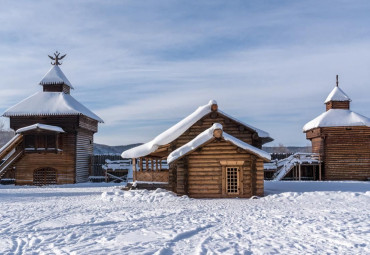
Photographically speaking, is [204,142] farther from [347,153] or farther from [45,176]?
[347,153]

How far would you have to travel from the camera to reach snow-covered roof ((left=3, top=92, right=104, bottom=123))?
1236 inches

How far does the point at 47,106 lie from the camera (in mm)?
32250

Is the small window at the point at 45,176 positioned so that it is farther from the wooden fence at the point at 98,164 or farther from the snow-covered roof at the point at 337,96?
the snow-covered roof at the point at 337,96

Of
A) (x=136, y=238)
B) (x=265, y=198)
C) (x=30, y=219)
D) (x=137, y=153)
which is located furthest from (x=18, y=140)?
(x=136, y=238)

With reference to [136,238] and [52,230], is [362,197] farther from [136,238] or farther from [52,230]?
[52,230]

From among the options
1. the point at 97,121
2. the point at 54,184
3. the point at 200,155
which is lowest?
the point at 54,184

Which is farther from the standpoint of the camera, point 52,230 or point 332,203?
point 332,203

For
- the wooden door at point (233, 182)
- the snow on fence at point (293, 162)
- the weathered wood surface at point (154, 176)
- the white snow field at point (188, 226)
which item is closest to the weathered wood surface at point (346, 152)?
the snow on fence at point (293, 162)

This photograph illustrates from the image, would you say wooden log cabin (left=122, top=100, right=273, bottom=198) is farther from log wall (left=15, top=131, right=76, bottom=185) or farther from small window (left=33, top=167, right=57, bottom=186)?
small window (left=33, top=167, right=57, bottom=186)

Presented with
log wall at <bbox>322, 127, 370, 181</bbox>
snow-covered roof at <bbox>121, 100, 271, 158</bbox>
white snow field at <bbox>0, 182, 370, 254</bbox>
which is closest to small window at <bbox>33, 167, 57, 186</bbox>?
snow-covered roof at <bbox>121, 100, 271, 158</bbox>

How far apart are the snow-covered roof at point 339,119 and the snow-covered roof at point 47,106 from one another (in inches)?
838

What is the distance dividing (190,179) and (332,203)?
7.16 metres

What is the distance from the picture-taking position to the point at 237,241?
30.5 ft

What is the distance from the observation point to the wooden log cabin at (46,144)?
1208 inches
